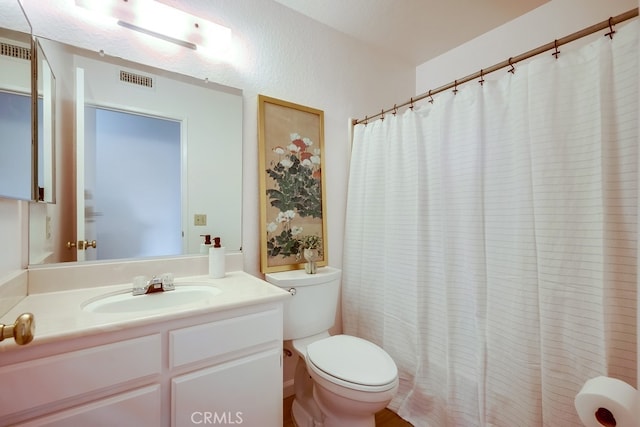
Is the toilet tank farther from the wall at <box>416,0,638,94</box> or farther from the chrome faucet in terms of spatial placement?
the wall at <box>416,0,638,94</box>

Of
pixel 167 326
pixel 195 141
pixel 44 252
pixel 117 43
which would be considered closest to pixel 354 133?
pixel 195 141

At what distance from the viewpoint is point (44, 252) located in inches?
44.1

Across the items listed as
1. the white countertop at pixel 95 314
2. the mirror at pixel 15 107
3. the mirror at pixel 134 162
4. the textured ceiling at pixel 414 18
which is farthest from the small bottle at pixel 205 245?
the textured ceiling at pixel 414 18

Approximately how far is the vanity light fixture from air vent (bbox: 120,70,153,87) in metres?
0.21

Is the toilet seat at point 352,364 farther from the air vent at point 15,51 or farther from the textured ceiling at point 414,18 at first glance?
the textured ceiling at point 414,18

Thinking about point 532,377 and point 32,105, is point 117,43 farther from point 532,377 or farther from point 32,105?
point 532,377

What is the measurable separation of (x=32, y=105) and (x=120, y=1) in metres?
0.60

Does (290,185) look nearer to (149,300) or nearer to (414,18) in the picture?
(149,300)

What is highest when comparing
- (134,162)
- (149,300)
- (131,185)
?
(134,162)

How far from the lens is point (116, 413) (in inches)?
32.7

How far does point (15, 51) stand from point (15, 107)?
0.22 meters

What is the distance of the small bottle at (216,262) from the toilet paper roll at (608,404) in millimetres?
1402

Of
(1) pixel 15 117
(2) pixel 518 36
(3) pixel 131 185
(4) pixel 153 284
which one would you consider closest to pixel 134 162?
(3) pixel 131 185

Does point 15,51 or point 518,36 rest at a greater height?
point 518,36
